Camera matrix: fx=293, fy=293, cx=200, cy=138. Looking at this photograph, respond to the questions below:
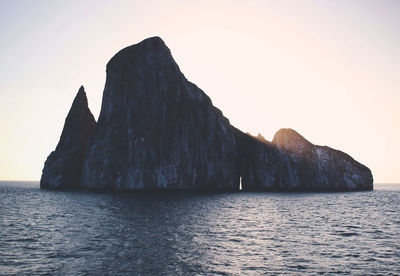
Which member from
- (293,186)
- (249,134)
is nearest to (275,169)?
(293,186)

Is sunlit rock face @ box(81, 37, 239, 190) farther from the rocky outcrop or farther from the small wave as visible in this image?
the small wave

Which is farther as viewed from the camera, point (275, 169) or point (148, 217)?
point (275, 169)

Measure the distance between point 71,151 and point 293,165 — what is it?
74856mm

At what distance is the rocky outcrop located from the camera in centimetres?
10181

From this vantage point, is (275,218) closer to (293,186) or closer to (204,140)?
(204,140)

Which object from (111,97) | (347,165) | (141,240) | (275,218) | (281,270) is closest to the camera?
(281,270)

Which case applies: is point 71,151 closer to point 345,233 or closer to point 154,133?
point 154,133

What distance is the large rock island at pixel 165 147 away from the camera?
79.6m

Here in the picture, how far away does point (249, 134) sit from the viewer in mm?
114312

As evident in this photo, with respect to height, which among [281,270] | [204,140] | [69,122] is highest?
[69,122]

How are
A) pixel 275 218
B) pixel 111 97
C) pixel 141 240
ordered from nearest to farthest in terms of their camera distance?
pixel 141 240
pixel 275 218
pixel 111 97

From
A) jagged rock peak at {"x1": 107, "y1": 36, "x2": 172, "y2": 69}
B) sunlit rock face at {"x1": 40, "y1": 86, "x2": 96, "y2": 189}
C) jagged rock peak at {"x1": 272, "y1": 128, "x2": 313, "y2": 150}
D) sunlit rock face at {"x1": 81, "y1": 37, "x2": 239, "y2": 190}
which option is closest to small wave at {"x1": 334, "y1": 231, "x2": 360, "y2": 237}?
sunlit rock face at {"x1": 81, "y1": 37, "x2": 239, "y2": 190}

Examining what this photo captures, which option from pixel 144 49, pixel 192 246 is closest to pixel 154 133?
pixel 144 49

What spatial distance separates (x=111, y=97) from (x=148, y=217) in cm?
6414
